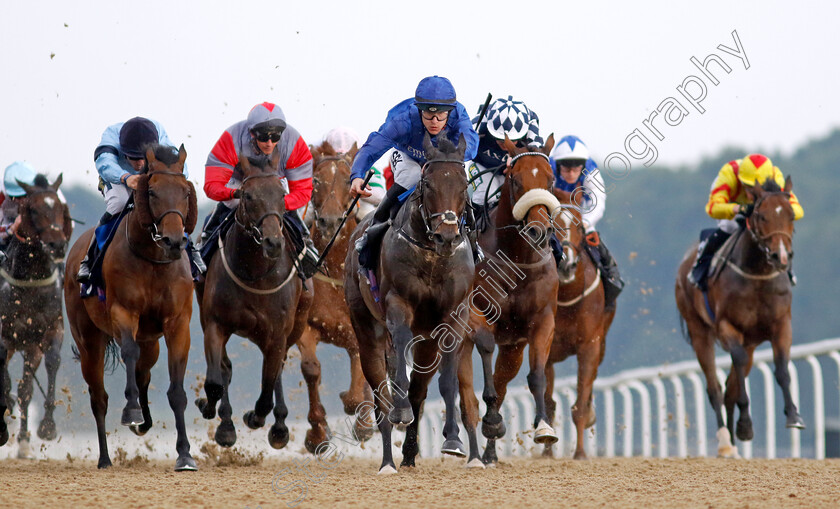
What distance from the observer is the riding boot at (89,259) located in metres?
8.46

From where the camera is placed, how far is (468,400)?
8.64 metres

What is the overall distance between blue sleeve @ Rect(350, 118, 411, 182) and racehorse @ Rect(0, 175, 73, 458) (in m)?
3.61

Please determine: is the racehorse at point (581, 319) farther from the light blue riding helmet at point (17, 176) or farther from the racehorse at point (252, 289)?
the light blue riding helmet at point (17, 176)

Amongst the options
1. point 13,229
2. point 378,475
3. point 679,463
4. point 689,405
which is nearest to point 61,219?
point 13,229

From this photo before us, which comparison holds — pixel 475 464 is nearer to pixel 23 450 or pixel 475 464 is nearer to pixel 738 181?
pixel 738 181

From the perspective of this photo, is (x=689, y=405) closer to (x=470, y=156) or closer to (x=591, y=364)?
(x=591, y=364)

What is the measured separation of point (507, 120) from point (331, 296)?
2.53m

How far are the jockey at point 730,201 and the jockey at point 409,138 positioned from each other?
3827mm

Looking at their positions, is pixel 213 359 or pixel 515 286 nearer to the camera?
pixel 213 359

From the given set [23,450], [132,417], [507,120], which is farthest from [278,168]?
[23,450]

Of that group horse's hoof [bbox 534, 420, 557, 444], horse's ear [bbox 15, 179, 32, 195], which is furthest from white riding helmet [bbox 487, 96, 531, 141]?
horse's ear [bbox 15, 179, 32, 195]

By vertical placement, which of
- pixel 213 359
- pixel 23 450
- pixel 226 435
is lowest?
pixel 23 450

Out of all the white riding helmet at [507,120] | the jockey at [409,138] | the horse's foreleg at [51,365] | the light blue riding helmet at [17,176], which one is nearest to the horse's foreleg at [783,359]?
the white riding helmet at [507,120]

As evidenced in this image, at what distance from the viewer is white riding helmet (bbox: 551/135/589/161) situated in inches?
426
